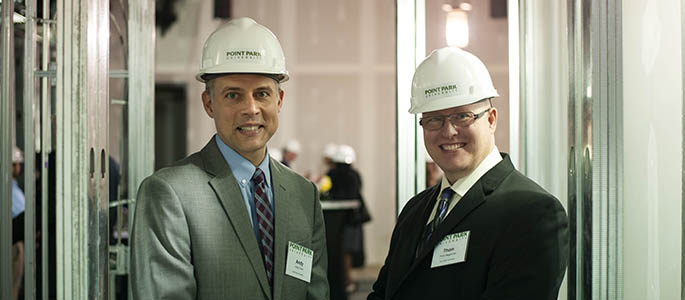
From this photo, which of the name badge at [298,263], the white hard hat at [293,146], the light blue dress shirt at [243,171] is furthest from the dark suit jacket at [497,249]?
the white hard hat at [293,146]

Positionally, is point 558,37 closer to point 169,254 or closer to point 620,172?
point 620,172

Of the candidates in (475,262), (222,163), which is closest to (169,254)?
(222,163)

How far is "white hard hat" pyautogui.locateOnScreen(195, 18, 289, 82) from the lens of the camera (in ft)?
7.05

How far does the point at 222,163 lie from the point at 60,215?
1.77ft

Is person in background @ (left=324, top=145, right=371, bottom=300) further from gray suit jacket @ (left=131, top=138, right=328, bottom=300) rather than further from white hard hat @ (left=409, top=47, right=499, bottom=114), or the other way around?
white hard hat @ (left=409, top=47, right=499, bottom=114)

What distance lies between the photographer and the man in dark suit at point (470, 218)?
174 centimetres

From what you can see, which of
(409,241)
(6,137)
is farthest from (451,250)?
(6,137)

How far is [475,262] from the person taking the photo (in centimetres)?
183

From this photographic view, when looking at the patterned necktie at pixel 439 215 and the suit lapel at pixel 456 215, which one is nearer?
the suit lapel at pixel 456 215

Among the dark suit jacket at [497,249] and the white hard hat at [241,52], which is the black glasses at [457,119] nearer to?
the dark suit jacket at [497,249]

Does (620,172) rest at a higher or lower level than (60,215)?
higher

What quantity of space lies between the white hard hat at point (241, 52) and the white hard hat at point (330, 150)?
22.9 ft

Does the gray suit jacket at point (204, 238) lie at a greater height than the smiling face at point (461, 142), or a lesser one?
lesser

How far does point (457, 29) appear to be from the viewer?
262cm
